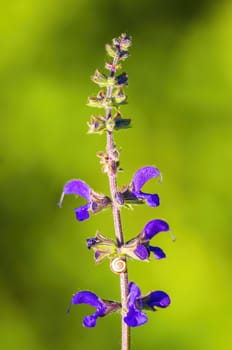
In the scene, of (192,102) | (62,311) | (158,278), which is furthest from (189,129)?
(62,311)

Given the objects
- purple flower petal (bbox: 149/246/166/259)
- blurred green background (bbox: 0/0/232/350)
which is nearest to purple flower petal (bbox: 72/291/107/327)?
purple flower petal (bbox: 149/246/166/259)

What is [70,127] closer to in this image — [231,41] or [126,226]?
[126,226]

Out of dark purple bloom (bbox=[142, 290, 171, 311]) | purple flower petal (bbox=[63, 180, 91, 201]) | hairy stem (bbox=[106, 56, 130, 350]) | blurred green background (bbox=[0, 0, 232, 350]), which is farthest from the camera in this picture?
blurred green background (bbox=[0, 0, 232, 350])

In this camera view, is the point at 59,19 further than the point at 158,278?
Yes

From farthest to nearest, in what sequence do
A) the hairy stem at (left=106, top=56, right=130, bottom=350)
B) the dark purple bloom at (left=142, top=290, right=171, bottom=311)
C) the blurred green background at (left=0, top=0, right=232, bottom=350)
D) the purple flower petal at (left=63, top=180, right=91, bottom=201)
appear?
1. the blurred green background at (left=0, top=0, right=232, bottom=350)
2. the purple flower petal at (left=63, top=180, right=91, bottom=201)
3. the dark purple bloom at (left=142, top=290, right=171, bottom=311)
4. the hairy stem at (left=106, top=56, right=130, bottom=350)

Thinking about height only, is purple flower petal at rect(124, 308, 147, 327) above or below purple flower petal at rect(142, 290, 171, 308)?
below

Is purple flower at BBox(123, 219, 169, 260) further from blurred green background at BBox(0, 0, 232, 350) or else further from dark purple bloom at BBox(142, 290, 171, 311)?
blurred green background at BBox(0, 0, 232, 350)

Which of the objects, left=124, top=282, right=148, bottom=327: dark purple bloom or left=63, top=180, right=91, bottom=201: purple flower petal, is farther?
left=63, top=180, right=91, bottom=201: purple flower petal

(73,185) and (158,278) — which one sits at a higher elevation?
(158,278)
